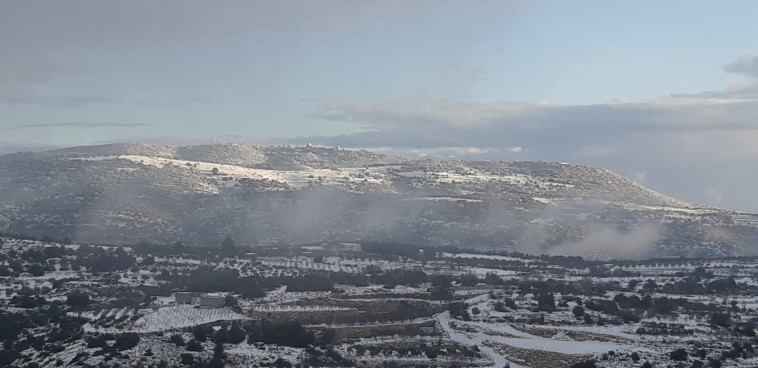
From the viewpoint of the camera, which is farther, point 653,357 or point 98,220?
point 98,220

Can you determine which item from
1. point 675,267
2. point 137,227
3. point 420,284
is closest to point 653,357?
point 420,284

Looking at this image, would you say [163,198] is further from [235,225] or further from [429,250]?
[429,250]

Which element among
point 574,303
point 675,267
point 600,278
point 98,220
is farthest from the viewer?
point 98,220

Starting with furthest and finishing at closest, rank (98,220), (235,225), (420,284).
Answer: (235,225) → (98,220) → (420,284)

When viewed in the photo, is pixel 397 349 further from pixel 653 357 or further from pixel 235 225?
pixel 235 225

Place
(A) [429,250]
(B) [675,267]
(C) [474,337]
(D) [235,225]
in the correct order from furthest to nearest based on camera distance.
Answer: (D) [235,225], (A) [429,250], (B) [675,267], (C) [474,337]

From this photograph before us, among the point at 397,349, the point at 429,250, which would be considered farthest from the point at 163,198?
the point at 397,349
